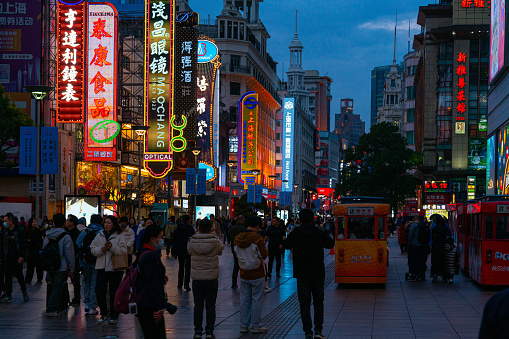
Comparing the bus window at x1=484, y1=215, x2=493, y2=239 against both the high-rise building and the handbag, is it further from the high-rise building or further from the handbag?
the high-rise building

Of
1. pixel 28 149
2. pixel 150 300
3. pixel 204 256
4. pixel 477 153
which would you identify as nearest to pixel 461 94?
pixel 477 153

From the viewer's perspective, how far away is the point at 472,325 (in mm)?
13758

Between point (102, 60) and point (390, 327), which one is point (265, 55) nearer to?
point (102, 60)

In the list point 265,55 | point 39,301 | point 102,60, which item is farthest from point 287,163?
point 39,301

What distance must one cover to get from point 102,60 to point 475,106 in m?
50.5

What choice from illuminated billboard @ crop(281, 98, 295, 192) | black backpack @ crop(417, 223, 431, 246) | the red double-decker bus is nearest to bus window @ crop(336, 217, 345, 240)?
black backpack @ crop(417, 223, 431, 246)

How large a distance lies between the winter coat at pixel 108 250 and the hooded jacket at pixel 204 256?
6.44 ft

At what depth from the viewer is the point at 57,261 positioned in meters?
14.6

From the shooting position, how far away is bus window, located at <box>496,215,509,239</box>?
20.5m

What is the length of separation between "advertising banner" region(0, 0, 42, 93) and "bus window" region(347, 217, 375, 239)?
31.4 m

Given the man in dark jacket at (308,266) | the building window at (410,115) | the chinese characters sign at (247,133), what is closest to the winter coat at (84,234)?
the man in dark jacket at (308,266)

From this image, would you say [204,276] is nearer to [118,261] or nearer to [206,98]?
[118,261]

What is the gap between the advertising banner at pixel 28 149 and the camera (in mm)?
28266

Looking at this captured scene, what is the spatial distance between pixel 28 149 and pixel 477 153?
63572mm
